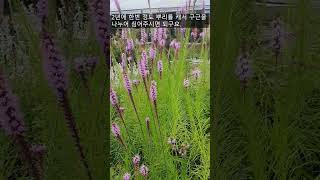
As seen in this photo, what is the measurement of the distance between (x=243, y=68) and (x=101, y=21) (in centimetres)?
47

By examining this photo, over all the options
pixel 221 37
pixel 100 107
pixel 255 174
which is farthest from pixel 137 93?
pixel 255 174

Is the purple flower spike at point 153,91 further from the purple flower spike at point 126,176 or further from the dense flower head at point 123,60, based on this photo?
the purple flower spike at point 126,176

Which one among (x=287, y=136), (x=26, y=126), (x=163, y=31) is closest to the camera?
(x=287, y=136)

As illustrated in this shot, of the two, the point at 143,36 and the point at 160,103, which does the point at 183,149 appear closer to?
the point at 160,103

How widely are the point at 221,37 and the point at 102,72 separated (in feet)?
1.36

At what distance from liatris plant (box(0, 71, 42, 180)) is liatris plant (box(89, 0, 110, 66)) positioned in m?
0.32

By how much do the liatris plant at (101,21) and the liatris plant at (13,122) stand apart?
1.06ft

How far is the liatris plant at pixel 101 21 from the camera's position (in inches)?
→ 53.8

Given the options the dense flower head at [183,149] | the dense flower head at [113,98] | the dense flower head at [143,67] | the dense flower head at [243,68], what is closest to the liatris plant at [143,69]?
the dense flower head at [143,67]

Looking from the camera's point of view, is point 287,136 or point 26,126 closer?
point 287,136

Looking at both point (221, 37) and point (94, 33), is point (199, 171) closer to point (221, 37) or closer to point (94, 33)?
point (221, 37)

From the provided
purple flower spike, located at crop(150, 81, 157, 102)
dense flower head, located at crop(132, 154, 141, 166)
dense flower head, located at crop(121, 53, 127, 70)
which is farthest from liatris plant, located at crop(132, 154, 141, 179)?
dense flower head, located at crop(121, 53, 127, 70)

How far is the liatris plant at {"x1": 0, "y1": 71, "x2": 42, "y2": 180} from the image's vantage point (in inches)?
48.0

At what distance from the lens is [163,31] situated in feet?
4.52
